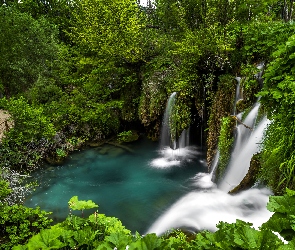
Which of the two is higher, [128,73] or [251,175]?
[128,73]

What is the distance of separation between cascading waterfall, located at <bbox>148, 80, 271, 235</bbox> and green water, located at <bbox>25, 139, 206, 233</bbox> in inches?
18.9

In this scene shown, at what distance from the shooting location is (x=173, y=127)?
11.4m

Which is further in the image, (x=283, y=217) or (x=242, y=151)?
(x=242, y=151)

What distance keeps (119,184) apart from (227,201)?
4.01 meters

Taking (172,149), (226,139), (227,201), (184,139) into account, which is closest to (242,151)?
(226,139)

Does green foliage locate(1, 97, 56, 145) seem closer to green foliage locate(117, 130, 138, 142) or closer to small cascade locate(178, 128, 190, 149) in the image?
green foliage locate(117, 130, 138, 142)

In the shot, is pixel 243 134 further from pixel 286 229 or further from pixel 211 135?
pixel 286 229

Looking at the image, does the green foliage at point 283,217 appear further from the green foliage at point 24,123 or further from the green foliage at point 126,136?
the green foliage at point 126,136

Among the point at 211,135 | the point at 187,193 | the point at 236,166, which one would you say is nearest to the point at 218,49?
the point at 211,135

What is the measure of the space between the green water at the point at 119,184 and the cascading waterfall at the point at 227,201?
481mm

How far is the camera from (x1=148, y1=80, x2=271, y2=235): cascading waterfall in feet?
21.9

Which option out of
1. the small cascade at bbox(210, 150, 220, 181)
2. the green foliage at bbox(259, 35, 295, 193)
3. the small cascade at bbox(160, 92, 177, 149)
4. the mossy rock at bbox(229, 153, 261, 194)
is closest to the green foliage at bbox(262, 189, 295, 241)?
the green foliage at bbox(259, 35, 295, 193)

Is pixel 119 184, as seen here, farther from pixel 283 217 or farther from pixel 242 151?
pixel 283 217

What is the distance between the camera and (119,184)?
9.95m
